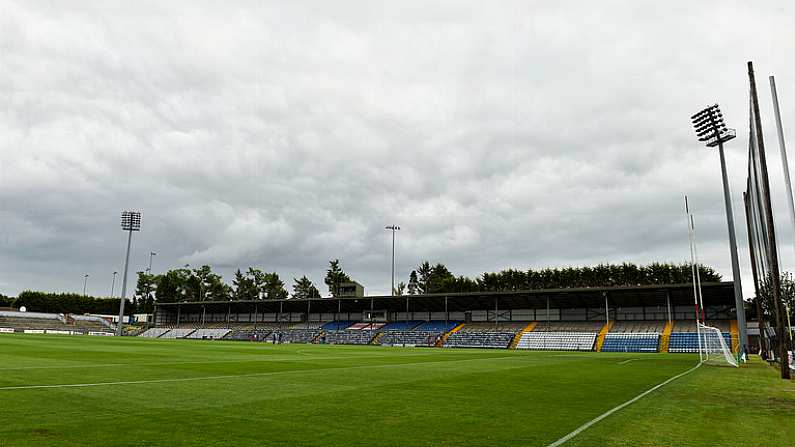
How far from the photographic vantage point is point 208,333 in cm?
9088

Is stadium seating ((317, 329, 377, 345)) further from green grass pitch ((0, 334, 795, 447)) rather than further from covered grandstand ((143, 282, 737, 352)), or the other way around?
green grass pitch ((0, 334, 795, 447))

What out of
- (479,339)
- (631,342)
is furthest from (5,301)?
(631,342)

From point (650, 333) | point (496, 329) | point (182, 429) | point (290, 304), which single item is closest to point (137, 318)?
point (290, 304)

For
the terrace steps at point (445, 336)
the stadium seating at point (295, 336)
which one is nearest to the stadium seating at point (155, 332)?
the stadium seating at point (295, 336)

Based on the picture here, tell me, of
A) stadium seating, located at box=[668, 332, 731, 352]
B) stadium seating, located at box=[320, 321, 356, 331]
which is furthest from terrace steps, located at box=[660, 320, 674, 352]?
stadium seating, located at box=[320, 321, 356, 331]

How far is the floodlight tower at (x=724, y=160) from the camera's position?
3772 centimetres

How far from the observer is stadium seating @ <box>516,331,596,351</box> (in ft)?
199

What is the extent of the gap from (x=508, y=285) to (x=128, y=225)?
73086 mm

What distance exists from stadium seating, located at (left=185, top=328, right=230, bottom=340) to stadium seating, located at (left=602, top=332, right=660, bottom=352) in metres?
59.4

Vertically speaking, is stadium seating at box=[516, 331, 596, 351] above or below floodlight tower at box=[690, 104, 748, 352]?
below

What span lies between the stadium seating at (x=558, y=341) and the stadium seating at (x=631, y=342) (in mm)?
1759

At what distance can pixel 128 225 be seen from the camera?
321 ft

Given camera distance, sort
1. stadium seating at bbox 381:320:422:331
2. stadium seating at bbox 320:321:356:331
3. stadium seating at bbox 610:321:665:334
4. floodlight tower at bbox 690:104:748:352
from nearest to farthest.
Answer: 1. floodlight tower at bbox 690:104:748:352
2. stadium seating at bbox 610:321:665:334
3. stadium seating at bbox 381:320:422:331
4. stadium seating at bbox 320:321:356:331

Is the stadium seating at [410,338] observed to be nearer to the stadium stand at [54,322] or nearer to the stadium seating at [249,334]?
the stadium seating at [249,334]
